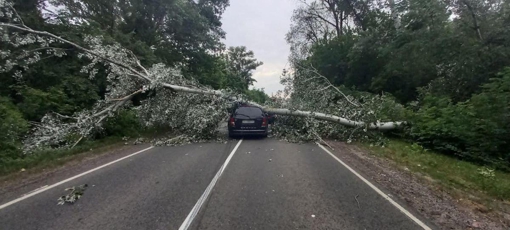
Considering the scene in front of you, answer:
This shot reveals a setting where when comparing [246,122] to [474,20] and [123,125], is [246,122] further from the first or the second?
[474,20]

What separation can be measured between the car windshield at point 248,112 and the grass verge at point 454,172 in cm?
495

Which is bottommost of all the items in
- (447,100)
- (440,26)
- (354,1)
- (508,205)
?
(508,205)

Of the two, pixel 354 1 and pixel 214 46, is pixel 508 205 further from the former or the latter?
pixel 354 1

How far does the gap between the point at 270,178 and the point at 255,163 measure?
171cm

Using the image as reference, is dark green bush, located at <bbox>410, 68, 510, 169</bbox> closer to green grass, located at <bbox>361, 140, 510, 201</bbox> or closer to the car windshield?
green grass, located at <bbox>361, 140, 510, 201</bbox>

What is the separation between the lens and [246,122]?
14.2m

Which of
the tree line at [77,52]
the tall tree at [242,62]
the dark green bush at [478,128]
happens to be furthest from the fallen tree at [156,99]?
the tall tree at [242,62]

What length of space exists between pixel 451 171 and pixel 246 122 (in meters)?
8.17

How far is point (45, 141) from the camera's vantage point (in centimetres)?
1070

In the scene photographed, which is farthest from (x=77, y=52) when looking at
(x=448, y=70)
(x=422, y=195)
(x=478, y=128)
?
(x=448, y=70)

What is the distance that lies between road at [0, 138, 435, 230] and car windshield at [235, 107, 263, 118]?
5.65 metres

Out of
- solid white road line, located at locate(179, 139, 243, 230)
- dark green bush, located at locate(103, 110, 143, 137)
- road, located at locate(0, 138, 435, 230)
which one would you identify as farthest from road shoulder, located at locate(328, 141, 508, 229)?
dark green bush, located at locate(103, 110, 143, 137)

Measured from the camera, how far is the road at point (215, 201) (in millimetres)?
4539

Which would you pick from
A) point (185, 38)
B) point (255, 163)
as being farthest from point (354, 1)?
point (255, 163)
